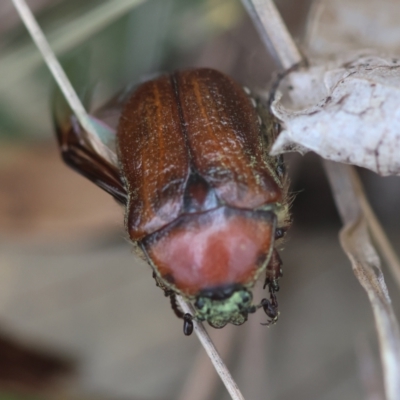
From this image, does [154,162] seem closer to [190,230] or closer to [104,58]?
[190,230]

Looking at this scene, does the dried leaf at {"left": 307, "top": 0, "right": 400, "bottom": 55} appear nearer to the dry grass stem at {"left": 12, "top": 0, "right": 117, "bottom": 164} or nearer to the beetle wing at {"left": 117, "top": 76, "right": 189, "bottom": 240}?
the beetle wing at {"left": 117, "top": 76, "right": 189, "bottom": 240}

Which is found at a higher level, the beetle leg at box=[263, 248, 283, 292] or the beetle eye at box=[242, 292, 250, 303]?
the beetle eye at box=[242, 292, 250, 303]

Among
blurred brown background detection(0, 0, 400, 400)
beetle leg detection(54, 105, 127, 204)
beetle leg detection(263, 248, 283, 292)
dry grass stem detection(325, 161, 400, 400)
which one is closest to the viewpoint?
dry grass stem detection(325, 161, 400, 400)

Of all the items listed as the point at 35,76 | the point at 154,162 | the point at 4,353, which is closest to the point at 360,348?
the point at 154,162

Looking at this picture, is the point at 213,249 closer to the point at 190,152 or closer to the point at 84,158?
the point at 190,152

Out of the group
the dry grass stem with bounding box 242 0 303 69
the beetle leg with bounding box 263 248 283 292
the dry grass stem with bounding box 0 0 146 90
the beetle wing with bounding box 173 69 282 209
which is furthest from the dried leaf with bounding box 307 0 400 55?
the beetle leg with bounding box 263 248 283 292

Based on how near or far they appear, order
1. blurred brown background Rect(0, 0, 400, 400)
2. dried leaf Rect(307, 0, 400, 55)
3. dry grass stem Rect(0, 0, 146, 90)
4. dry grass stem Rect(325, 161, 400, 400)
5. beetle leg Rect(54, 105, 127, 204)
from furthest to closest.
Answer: blurred brown background Rect(0, 0, 400, 400)
dry grass stem Rect(0, 0, 146, 90)
dried leaf Rect(307, 0, 400, 55)
beetle leg Rect(54, 105, 127, 204)
dry grass stem Rect(325, 161, 400, 400)

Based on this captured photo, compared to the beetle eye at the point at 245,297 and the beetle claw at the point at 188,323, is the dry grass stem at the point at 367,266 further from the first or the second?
the beetle claw at the point at 188,323
